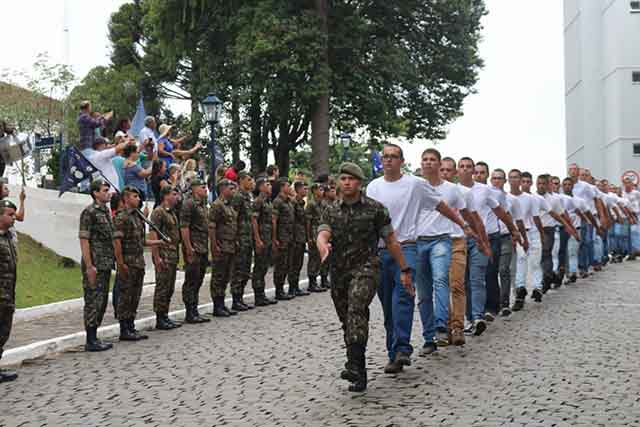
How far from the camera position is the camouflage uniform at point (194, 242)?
1382 cm

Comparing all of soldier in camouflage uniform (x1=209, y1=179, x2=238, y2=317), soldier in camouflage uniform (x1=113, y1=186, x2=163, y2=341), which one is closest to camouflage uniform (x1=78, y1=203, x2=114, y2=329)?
soldier in camouflage uniform (x1=113, y1=186, x2=163, y2=341)

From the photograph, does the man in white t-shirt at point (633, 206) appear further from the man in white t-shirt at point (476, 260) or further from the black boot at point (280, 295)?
the man in white t-shirt at point (476, 260)

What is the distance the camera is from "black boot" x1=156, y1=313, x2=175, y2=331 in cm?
1330

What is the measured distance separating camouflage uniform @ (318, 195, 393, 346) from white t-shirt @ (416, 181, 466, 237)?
6.97ft

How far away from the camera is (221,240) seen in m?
14.6

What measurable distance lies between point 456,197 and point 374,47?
24.6m

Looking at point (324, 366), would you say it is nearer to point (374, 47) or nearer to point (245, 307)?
point (245, 307)

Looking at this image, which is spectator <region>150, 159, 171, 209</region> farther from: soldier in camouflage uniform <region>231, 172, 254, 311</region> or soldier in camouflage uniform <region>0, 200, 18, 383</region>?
soldier in camouflage uniform <region>0, 200, 18, 383</region>

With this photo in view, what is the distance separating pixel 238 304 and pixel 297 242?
3062 mm

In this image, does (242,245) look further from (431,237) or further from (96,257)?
(431,237)

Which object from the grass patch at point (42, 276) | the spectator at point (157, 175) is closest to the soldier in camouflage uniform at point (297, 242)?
the spectator at point (157, 175)

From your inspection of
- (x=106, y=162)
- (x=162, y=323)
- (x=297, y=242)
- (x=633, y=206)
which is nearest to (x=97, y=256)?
(x=162, y=323)

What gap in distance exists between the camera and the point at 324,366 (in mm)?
9664

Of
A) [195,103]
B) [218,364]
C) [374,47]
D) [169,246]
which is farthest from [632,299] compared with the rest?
[195,103]
